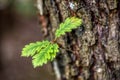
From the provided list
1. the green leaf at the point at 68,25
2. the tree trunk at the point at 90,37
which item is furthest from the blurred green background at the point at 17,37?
the green leaf at the point at 68,25

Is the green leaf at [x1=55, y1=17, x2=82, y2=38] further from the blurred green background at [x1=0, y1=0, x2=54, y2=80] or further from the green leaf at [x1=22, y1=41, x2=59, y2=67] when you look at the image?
the blurred green background at [x1=0, y1=0, x2=54, y2=80]

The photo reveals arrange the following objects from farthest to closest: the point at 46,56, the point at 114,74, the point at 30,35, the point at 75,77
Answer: the point at 30,35
the point at 75,77
the point at 114,74
the point at 46,56

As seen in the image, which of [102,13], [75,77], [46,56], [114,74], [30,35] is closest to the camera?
[46,56]

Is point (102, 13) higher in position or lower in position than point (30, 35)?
higher

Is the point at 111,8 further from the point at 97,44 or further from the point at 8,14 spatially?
the point at 8,14

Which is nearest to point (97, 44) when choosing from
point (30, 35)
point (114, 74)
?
point (114, 74)

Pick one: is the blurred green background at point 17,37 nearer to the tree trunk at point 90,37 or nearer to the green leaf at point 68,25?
the tree trunk at point 90,37

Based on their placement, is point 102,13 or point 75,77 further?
point 75,77
